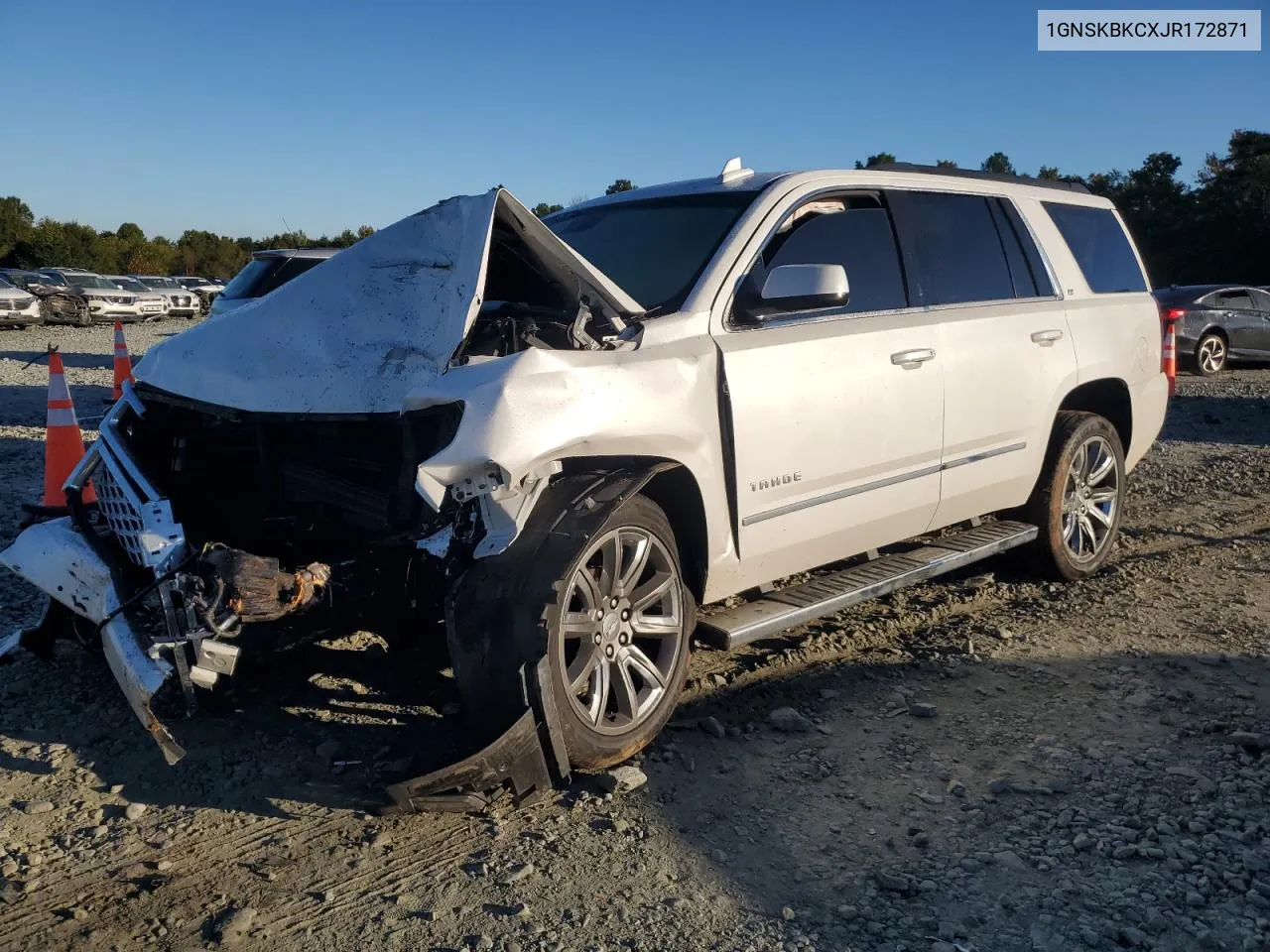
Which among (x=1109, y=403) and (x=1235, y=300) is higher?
(x=1109, y=403)

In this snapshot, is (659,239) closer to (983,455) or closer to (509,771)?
(983,455)

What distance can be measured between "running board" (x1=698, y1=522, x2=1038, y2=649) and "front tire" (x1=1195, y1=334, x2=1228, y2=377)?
44.2ft

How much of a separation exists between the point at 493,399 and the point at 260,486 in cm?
141

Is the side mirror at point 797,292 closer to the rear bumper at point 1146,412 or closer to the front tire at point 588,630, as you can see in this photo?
the front tire at point 588,630

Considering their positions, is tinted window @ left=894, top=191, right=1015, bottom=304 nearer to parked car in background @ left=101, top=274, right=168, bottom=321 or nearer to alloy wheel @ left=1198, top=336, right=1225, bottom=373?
alloy wheel @ left=1198, top=336, right=1225, bottom=373

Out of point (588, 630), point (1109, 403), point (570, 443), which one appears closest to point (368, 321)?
Answer: point (570, 443)

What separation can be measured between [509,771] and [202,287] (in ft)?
119

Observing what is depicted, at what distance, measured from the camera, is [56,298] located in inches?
1075

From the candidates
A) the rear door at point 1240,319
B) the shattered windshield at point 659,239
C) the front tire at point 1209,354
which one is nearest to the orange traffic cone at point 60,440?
the shattered windshield at point 659,239

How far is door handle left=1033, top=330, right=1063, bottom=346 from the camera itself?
517 cm

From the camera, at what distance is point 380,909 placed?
274cm

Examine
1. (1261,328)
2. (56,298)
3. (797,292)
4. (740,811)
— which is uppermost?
(56,298)

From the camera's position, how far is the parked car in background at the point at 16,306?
24.7 metres

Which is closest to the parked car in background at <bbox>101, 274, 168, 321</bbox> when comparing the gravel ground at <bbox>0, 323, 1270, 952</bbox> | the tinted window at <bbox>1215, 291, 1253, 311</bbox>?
the tinted window at <bbox>1215, 291, 1253, 311</bbox>
